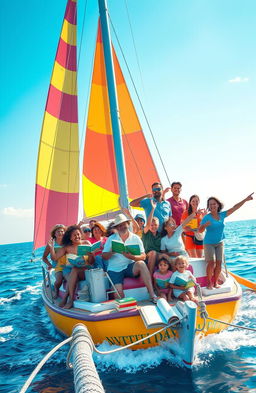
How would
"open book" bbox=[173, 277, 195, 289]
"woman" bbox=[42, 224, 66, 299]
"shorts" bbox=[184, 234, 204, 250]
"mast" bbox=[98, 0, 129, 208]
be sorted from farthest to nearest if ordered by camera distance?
"mast" bbox=[98, 0, 129, 208]
"shorts" bbox=[184, 234, 204, 250]
"woman" bbox=[42, 224, 66, 299]
"open book" bbox=[173, 277, 195, 289]

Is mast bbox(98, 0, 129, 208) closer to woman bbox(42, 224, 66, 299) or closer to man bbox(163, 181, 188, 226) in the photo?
man bbox(163, 181, 188, 226)

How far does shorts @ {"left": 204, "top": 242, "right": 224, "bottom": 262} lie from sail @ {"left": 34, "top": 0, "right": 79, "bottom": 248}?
5224mm

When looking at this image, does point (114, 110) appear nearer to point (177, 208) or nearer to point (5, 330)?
point (177, 208)

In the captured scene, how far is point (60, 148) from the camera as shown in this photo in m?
9.34

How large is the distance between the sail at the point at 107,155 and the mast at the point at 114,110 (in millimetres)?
1634

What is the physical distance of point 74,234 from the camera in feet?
17.6

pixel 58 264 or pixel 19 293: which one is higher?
pixel 58 264

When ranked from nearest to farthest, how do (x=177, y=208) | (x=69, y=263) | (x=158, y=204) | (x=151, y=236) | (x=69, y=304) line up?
1. (x=69, y=304)
2. (x=69, y=263)
3. (x=151, y=236)
4. (x=158, y=204)
5. (x=177, y=208)

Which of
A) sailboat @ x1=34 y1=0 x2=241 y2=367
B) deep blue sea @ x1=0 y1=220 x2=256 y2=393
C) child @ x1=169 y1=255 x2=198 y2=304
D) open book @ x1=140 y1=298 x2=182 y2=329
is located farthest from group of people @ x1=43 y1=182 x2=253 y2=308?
sailboat @ x1=34 y1=0 x2=241 y2=367

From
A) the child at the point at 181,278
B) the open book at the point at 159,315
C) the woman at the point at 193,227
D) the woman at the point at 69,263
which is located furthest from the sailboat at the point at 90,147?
the open book at the point at 159,315

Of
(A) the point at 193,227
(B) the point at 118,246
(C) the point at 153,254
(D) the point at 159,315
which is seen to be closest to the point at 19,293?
(A) the point at 193,227

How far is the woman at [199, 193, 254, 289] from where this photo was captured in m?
5.04

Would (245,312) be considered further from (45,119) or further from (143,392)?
(45,119)

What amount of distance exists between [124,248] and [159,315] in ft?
3.71
